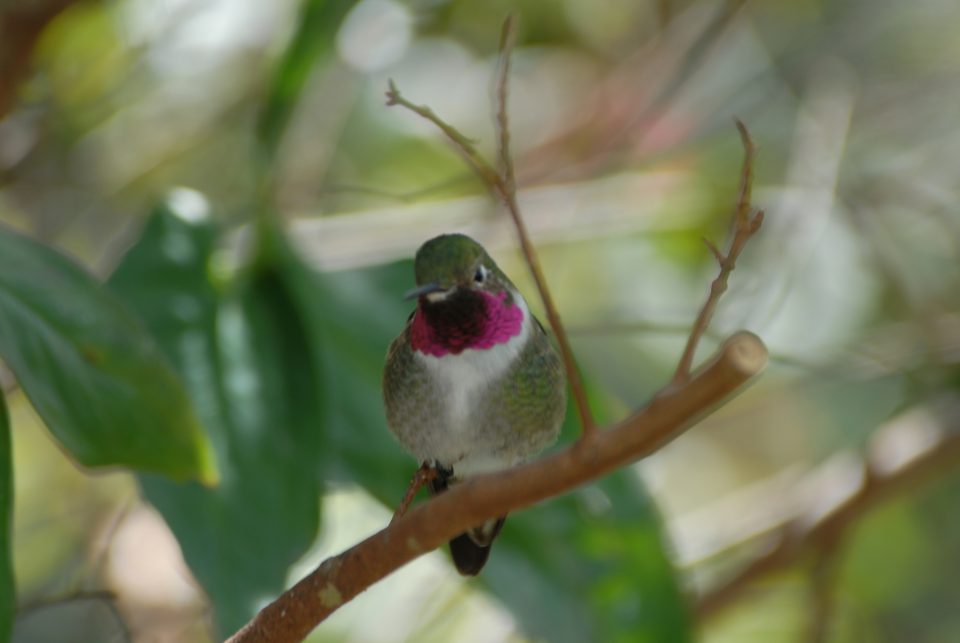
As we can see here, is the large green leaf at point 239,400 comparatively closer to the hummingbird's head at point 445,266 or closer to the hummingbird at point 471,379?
the hummingbird at point 471,379

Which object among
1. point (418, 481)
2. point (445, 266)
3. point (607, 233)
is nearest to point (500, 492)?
point (418, 481)

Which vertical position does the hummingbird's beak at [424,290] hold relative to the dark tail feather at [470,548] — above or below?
above

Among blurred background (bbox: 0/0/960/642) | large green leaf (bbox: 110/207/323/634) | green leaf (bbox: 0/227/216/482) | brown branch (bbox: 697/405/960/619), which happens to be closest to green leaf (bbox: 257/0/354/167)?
blurred background (bbox: 0/0/960/642)

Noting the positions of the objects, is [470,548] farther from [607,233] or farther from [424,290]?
[607,233]

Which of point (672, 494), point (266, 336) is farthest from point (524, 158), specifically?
point (266, 336)

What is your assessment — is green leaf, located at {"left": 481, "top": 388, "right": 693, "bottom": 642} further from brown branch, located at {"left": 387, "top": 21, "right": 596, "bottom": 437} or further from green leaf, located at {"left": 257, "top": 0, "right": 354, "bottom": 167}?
brown branch, located at {"left": 387, "top": 21, "right": 596, "bottom": 437}

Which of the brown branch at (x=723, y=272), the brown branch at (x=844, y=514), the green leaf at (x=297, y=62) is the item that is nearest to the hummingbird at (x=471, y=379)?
the brown branch at (x=723, y=272)
